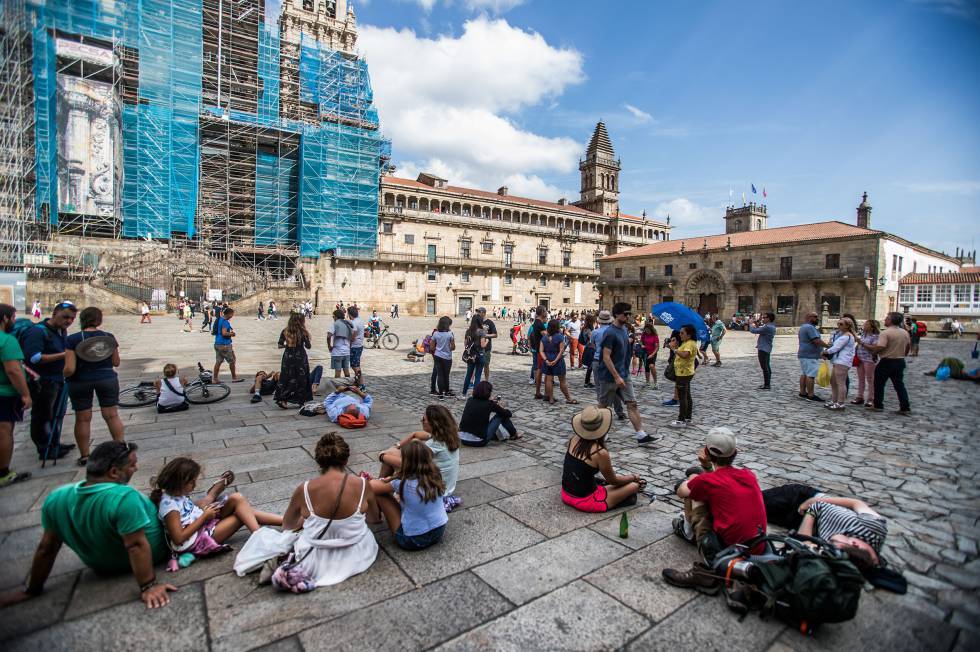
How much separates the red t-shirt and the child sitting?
302cm

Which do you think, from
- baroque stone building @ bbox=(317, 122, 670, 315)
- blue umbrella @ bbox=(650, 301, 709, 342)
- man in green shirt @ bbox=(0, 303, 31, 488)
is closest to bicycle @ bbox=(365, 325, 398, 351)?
blue umbrella @ bbox=(650, 301, 709, 342)

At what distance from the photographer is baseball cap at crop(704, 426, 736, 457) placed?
315cm

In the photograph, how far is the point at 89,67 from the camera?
2939 centimetres

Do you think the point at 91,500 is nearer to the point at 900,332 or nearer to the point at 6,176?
the point at 900,332

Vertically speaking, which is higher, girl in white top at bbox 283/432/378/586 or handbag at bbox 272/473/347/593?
Result: girl in white top at bbox 283/432/378/586

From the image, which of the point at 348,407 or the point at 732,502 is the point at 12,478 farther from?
the point at 732,502

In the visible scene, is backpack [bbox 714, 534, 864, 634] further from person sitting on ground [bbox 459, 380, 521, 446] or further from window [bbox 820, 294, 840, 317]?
window [bbox 820, 294, 840, 317]

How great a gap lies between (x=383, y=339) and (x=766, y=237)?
3502 cm

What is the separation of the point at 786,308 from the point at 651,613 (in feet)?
134

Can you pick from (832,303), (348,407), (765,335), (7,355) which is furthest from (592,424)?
(832,303)

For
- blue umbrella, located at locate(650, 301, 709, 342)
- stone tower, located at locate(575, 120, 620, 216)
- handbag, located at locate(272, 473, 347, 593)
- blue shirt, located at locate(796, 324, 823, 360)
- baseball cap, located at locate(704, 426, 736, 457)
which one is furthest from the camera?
stone tower, located at locate(575, 120, 620, 216)

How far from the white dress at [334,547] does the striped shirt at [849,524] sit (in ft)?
9.74

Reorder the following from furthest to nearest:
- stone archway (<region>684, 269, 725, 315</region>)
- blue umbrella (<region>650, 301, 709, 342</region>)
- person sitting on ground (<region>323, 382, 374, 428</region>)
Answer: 1. stone archway (<region>684, 269, 725, 315</region>)
2. blue umbrella (<region>650, 301, 709, 342</region>)
3. person sitting on ground (<region>323, 382, 374, 428</region>)

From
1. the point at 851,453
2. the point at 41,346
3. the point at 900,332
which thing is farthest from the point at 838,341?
the point at 41,346
